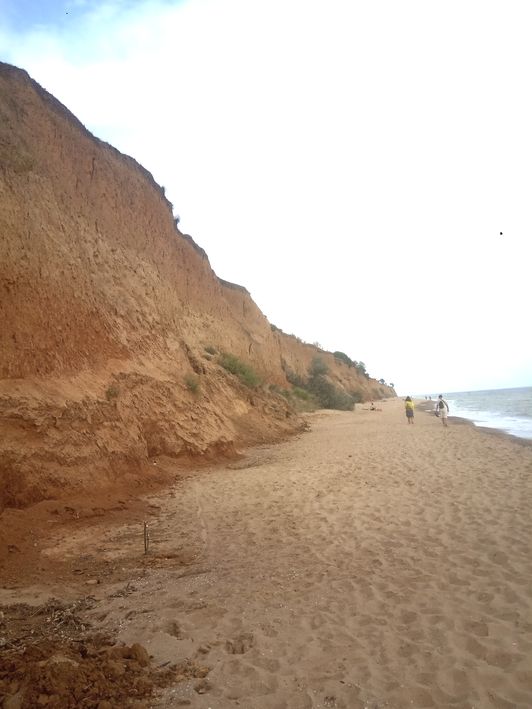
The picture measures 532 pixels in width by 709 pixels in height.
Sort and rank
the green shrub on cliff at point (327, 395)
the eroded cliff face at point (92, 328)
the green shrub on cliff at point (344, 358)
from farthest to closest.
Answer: the green shrub on cliff at point (344, 358) < the green shrub on cliff at point (327, 395) < the eroded cliff face at point (92, 328)

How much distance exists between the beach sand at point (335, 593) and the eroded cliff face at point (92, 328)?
1858 millimetres

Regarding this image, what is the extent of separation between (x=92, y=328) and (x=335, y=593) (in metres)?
8.41

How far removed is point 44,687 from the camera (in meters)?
2.60

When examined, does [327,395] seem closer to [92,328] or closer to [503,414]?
[503,414]

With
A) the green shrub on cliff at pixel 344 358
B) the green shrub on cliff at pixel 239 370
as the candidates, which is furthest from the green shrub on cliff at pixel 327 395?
the green shrub on cliff at pixel 344 358

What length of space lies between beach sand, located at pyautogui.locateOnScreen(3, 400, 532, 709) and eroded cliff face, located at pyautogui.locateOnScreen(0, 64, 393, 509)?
1858 mm

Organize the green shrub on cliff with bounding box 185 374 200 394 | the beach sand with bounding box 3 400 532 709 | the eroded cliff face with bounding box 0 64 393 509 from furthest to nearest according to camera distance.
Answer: the green shrub on cliff with bounding box 185 374 200 394, the eroded cliff face with bounding box 0 64 393 509, the beach sand with bounding box 3 400 532 709

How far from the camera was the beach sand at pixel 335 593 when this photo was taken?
9.24ft

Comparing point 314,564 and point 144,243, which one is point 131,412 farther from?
point 144,243

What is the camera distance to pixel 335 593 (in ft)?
13.3

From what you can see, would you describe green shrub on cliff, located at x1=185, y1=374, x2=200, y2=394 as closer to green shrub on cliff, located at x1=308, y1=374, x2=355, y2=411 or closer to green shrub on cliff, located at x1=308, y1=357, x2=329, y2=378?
green shrub on cliff, located at x1=308, y1=374, x2=355, y2=411

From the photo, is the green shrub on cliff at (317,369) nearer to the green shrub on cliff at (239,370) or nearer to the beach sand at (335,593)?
the green shrub on cliff at (239,370)

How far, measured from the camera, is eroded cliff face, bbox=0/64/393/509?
7516 millimetres

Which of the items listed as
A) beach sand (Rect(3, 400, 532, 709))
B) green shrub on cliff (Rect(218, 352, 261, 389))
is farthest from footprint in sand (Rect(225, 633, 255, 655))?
green shrub on cliff (Rect(218, 352, 261, 389))
